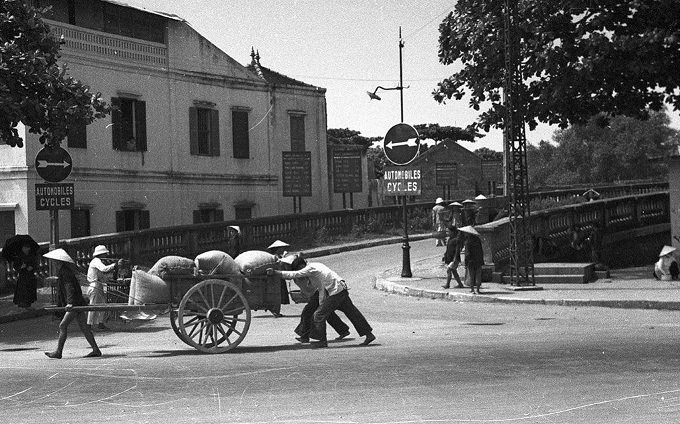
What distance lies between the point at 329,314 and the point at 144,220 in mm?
22756

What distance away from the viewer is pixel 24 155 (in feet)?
102

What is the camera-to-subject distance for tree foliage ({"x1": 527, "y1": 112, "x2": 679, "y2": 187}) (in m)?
94.6

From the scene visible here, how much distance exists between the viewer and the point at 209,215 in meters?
39.6

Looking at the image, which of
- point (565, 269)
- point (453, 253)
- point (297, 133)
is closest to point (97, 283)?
point (453, 253)

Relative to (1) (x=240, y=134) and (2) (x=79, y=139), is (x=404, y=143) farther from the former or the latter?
(1) (x=240, y=134)

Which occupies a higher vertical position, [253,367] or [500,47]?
[500,47]

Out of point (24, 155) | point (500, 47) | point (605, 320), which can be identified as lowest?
point (605, 320)

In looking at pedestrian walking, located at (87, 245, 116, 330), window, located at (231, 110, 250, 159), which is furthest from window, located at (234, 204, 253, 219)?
pedestrian walking, located at (87, 245, 116, 330)

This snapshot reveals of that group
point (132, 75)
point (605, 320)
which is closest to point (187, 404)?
point (605, 320)

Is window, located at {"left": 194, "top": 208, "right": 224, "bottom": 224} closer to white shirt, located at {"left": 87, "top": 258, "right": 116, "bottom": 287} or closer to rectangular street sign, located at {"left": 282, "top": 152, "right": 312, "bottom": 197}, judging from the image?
rectangular street sign, located at {"left": 282, "top": 152, "right": 312, "bottom": 197}

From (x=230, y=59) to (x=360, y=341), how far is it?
2685 cm

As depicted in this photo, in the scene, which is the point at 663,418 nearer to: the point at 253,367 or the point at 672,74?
the point at 253,367

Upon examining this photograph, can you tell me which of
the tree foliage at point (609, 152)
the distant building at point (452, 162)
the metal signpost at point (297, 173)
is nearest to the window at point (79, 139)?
the metal signpost at point (297, 173)

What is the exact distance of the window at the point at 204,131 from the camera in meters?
38.4
